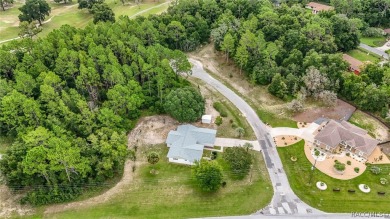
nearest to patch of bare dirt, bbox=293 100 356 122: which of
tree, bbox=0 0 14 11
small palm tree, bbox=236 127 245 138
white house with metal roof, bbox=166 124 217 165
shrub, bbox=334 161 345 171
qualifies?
small palm tree, bbox=236 127 245 138

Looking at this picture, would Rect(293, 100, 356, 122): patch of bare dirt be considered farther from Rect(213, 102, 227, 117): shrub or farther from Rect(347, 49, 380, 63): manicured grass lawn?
Rect(347, 49, 380, 63): manicured grass lawn

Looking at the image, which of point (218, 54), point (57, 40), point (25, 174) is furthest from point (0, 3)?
point (25, 174)

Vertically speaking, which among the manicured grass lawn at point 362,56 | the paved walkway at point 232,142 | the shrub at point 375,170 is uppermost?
the manicured grass lawn at point 362,56

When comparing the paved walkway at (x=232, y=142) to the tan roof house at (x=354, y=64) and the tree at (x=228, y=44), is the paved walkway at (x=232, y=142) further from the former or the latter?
the tan roof house at (x=354, y=64)

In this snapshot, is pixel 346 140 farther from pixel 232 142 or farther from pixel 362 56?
pixel 362 56

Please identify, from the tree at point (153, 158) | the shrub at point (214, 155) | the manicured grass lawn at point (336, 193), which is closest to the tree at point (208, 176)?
the shrub at point (214, 155)

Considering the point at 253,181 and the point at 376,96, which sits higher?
the point at 376,96

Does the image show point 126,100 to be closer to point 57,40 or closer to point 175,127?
point 175,127
